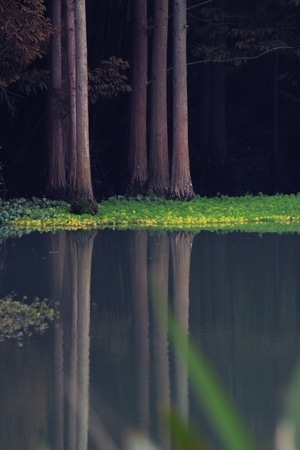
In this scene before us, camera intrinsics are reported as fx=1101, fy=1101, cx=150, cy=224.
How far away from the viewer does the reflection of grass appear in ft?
32.4

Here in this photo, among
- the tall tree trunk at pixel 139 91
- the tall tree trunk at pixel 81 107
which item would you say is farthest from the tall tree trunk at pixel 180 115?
the tall tree trunk at pixel 81 107

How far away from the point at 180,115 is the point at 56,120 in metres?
2.88

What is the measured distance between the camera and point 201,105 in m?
32.2

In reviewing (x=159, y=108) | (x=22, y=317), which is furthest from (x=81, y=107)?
(x=22, y=317)

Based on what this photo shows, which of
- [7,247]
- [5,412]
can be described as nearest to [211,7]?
[7,247]

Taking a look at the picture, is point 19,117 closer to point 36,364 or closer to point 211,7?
point 211,7

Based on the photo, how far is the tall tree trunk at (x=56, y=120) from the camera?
24.9 m

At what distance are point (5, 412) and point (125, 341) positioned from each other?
2580mm

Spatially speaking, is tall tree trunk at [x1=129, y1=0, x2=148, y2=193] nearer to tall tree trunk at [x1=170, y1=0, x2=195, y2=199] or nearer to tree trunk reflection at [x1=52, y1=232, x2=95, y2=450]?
tall tree trunk at [x1=170, y1=0, x2=195, y2=199]

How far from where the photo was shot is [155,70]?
26250 millimetres

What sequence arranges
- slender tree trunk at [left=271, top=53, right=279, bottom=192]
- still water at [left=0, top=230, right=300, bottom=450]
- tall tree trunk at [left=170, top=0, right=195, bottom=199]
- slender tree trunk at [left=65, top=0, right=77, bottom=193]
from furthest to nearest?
slender tree trunk at [left=271, top=53, right=279, bottom=192] → tall tree trunk at [left=170, top=0, right=195, bottom=199] → slender tree trunk at [left=65, top=0, right=77, bottom=193] → still water at [left=0, top=230, right=300, bottom=450]

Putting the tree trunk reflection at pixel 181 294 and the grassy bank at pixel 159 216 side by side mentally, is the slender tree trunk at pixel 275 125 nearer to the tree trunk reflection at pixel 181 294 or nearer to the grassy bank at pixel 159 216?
the grassy bank at pixel 159 216

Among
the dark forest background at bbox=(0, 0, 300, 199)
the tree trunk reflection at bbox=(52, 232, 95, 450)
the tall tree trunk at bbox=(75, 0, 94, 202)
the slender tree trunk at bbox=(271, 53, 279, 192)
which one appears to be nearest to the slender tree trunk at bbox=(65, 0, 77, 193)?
the tall tree trunk at bbox=(75, 0, 94, 202)

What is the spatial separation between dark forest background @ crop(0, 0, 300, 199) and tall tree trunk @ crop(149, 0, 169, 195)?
3.13 feet
